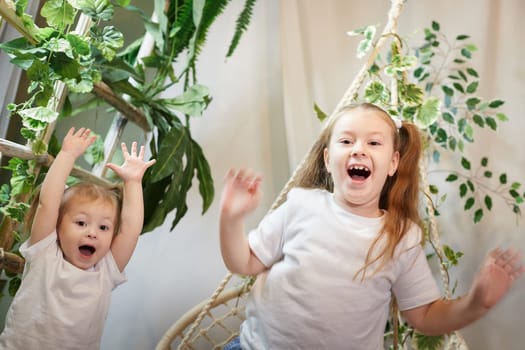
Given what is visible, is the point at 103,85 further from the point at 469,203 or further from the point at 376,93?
the point at 469,203

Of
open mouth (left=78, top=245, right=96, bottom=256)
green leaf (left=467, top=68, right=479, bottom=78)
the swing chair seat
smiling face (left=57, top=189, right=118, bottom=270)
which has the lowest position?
the swing chair seat

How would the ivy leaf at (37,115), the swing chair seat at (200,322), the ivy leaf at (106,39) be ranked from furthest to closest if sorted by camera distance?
1. the swing chair seat at (200,322)
2. the ivy leaf at (106,39)
3. the ivy leaf at (37,115)

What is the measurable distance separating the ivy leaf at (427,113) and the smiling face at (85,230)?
75 centimetres

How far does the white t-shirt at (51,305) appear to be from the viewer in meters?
1.03

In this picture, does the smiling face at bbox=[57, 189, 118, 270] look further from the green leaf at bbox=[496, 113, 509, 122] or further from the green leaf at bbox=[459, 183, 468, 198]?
the green leaf at bbox=[496, 113, 509, 122]

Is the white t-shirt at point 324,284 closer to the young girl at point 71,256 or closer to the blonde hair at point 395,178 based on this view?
the blonde hair at point 395,178

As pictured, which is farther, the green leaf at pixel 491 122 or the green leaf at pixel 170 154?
the green leaf at pixel 491 122

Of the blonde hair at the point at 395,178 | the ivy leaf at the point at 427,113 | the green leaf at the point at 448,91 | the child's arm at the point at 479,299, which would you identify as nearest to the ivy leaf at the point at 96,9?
the blonde hair at the point at 395,178

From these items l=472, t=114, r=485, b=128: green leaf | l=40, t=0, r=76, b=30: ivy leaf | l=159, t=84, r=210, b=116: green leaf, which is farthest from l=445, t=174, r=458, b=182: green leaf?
l=40, t=0, r=76, b=30: ivy leaf

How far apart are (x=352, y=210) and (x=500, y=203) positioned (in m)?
0.73

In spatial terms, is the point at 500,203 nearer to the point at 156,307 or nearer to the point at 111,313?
the point at 156,307

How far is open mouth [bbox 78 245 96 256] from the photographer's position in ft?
3.61

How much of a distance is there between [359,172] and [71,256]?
60 centimetres

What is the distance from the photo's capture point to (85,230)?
110 centimetres
